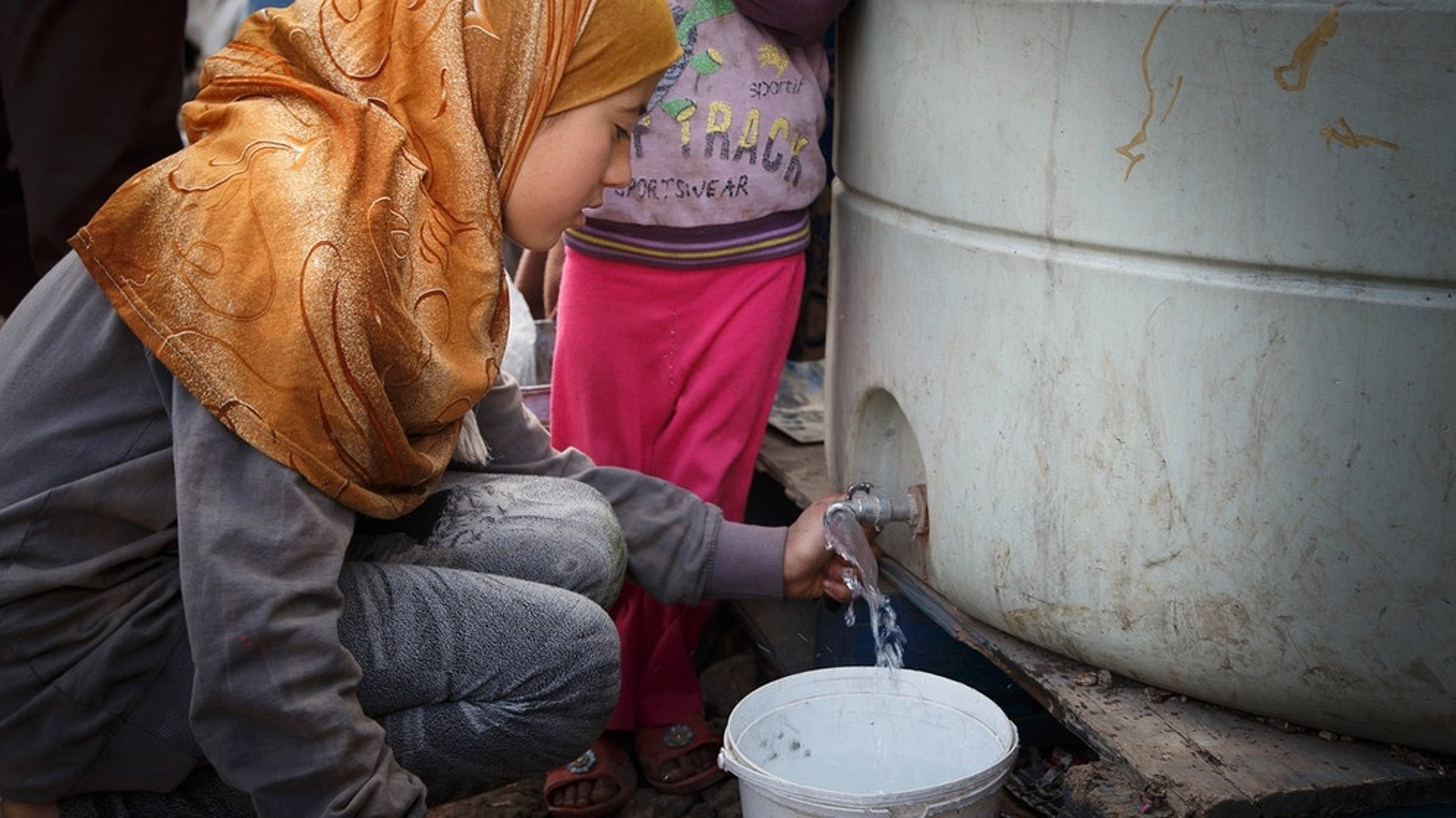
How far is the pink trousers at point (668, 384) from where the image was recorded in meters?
2.21

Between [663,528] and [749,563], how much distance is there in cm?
12

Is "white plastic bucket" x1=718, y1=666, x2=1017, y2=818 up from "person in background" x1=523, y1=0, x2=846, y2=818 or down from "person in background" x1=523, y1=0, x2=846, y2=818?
down

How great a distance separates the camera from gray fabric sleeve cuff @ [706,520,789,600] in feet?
6.43

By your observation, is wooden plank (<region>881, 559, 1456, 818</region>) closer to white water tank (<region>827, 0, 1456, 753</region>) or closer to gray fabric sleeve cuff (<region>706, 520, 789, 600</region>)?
white water tank (<region>827, 0, 1456, 753</region>)

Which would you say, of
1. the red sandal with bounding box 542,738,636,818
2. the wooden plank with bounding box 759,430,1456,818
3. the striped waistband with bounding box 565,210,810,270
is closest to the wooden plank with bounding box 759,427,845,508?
the striped waistband with bounding box 565,210,810,270

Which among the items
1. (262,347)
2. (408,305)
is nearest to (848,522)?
(408,305)

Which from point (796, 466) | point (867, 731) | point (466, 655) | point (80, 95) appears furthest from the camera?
point (80, 95)

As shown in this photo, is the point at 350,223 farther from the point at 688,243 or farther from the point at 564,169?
the point at 688,243

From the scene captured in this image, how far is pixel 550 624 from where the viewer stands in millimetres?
1697

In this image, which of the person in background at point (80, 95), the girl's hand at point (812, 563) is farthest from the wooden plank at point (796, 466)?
the person in background at point (80, 95)

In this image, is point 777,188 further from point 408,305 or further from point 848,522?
point 408,305

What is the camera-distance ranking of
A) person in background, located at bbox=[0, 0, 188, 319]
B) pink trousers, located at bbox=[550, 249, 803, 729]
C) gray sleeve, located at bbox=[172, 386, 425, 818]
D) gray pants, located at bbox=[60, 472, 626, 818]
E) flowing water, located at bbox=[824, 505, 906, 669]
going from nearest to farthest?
gray sleeve, located at bbox=[172, 386, 425, 818], gray pants, located at bbox=[60, 472, 626, 818], flowing water, located at bbox=[824, 505, 906, 669], pink trousers, located at bbox=[550, 249, 803, 729], person in background, located at bbox=[0, 0, 188, 319]

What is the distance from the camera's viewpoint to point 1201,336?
1.52 metres

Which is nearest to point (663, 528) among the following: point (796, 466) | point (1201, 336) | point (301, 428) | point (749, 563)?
point (749, 563)
